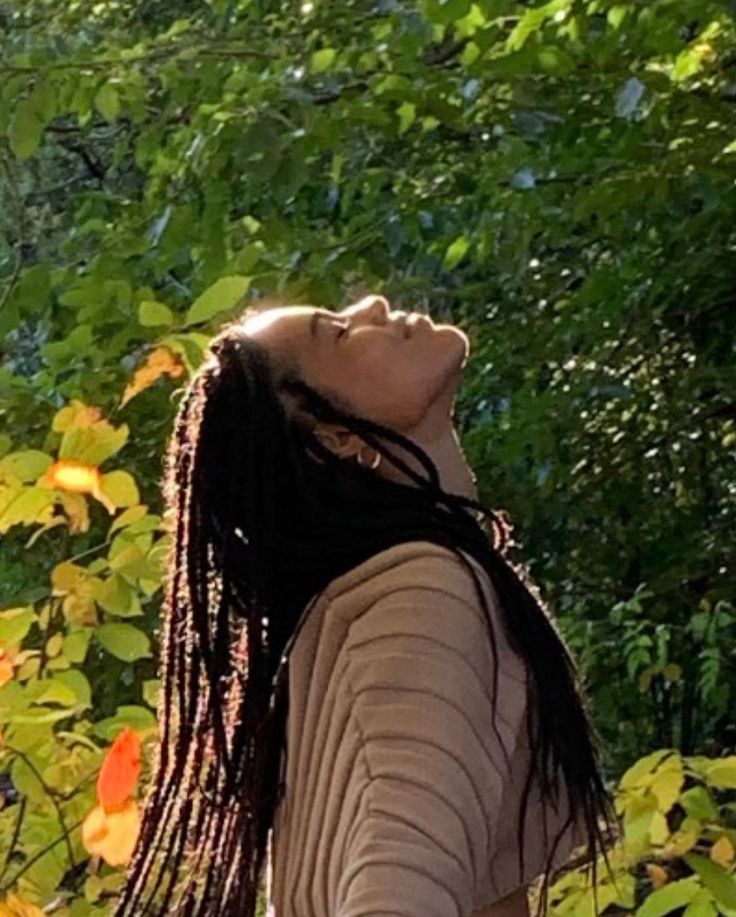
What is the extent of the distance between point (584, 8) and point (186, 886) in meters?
0.92

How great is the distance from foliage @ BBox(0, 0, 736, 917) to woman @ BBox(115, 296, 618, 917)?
0.84 ft

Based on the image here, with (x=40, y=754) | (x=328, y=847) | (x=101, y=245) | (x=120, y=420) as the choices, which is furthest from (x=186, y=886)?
(x=101, y=245)

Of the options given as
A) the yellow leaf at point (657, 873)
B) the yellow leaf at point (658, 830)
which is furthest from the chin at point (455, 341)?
the yellow leaf at point (657, 873)

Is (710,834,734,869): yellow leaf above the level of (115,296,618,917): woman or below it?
below

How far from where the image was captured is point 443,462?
0.81 m

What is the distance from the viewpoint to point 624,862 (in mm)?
1104

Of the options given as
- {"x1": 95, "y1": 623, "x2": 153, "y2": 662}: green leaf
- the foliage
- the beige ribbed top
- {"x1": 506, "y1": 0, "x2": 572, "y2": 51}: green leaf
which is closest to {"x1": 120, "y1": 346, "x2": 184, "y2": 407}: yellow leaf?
the foliage

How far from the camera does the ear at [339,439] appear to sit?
0.80 m

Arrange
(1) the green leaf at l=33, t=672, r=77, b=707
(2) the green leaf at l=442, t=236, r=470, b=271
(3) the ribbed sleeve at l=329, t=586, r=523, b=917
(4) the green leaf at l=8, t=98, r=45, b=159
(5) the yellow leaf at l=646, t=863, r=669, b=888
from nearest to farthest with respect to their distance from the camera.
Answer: (3) the ribbed sleeve at l=329, t=586, r=523, b=917 < (1) the green leaf at l=33, t=672, r=77, b=707 < (5) the yellow leaf at l=646, t=863, r=669, b=888 < (4) the green leaf at l=8, t=98, r=45, b=159 < (2) the green leaf at l=442, t=236, r=470, b=271

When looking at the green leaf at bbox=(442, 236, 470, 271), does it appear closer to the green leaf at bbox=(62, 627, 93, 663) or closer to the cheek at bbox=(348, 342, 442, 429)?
the green leaf at bbox=(62, 627, 93, 663)

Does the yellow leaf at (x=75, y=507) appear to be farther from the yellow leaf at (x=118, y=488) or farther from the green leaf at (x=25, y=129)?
the green leaf at (x=25, y=129)

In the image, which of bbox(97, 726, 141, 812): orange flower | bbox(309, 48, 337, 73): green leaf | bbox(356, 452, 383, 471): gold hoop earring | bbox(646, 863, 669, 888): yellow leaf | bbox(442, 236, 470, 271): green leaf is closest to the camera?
bbox(356, 452, 383, 471): gold hoop earring

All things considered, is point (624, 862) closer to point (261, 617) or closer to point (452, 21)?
point (261, 617)

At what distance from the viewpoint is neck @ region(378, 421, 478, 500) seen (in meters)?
0.80
